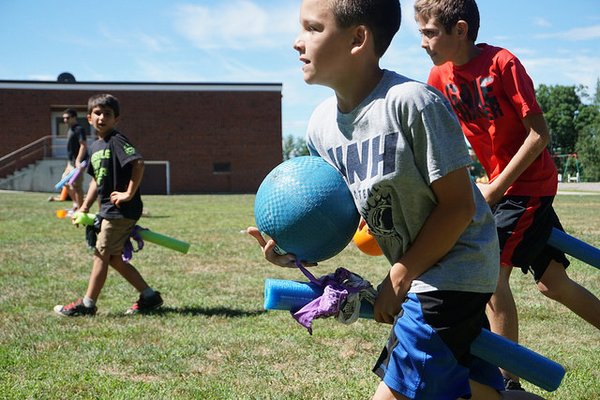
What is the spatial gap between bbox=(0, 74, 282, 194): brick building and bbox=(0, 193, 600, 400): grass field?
3358 cm

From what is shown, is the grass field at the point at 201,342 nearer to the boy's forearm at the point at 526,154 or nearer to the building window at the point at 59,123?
the boy's forearm at the point at 526,154

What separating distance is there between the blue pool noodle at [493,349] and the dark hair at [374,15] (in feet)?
3.05

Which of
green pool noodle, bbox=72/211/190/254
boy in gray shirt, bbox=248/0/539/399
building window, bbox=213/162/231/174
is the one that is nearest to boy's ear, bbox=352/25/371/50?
boy in gray shirt, bbox=248/0/539/399

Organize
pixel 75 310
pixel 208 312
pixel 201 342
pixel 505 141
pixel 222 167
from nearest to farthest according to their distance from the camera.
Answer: pixel 505 141 < pixel 201 342 < pixel 75 310 < pixel 208 312 < pixel 222 167

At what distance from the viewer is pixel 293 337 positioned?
16.4 feet

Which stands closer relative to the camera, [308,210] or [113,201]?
[308,210]

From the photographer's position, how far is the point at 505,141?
3.85 m

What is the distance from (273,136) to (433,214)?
40300mm

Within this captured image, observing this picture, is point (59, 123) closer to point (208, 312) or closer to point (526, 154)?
point (208, 312)

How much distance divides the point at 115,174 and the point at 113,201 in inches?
10.4

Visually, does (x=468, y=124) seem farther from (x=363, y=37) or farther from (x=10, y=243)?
(x=10, y=243)

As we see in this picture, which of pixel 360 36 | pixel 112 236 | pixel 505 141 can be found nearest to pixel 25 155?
pixel 112 236

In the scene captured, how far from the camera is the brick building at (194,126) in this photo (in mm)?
40906

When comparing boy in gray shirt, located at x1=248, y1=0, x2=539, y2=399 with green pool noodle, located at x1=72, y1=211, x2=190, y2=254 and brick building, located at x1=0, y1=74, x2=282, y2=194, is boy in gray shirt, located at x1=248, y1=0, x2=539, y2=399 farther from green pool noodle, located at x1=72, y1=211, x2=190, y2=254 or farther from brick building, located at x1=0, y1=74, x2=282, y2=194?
brick building, located at x1=0, y1=74, x2=282, y2=194
